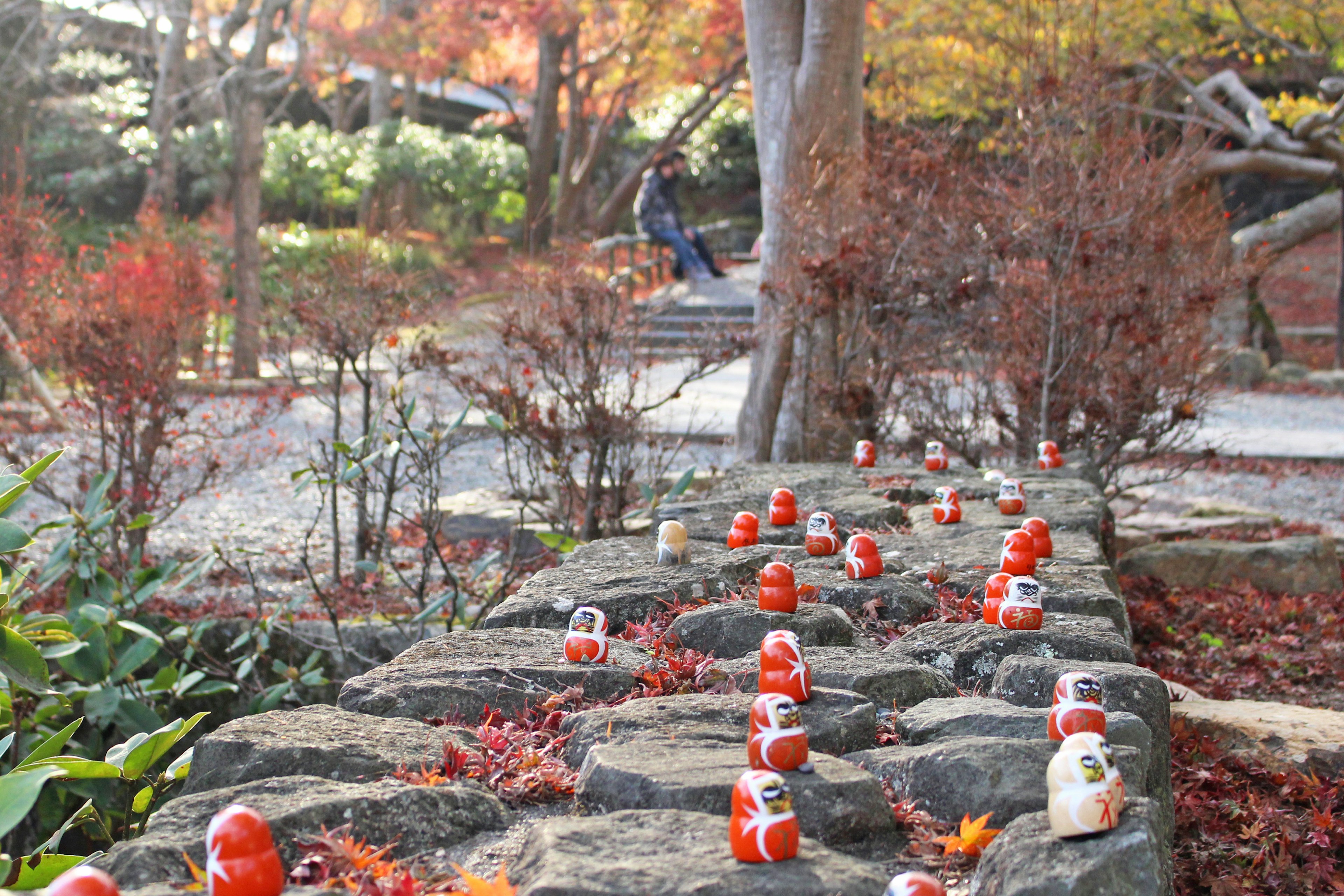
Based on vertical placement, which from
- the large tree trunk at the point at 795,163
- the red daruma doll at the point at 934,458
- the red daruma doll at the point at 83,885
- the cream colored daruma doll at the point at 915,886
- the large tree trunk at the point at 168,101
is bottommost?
the cream colored daruma doll at the point at 915,886

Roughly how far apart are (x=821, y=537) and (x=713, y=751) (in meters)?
1.46

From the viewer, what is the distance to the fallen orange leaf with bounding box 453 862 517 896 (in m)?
1.53

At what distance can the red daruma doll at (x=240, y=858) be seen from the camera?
1.48m

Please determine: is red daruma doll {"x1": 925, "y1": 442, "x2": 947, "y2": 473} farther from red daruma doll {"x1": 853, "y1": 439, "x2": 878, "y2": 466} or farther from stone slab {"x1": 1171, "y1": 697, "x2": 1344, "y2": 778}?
stone slab {"x1": 1171, "y1": 697, "x2": 1344, "y2": 778}

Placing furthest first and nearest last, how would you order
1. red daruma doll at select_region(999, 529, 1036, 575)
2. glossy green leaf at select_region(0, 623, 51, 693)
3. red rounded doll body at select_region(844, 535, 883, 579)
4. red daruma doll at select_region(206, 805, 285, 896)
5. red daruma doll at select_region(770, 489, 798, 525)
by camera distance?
1. red daruma doll at select_region(770, 489, 798, 525)
2. red rounded doll body at select_region(844, 535, 883, 579)
3. red daruma doll at select_region(999, 529, 1036, 575)
4. glossy green leaf at select_region(0, 623, 51, 693)
5. red daruma doll at select_region(206, 805, 285, 896)

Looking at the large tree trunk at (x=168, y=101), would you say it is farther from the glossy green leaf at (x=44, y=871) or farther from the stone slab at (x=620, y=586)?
the glossy green leaf at (x=44, y=871)

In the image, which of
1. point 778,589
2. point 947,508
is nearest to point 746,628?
point 778,589

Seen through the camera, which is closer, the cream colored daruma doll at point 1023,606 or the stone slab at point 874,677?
the stone slab at point 874,677

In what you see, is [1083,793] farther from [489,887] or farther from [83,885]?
[83,885]

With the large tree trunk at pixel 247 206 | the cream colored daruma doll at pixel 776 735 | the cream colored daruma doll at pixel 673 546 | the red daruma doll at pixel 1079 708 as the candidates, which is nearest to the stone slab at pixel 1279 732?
the cream colored daruma doll at pixel 673 546

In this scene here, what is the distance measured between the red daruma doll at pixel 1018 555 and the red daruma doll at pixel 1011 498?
911 millimetres

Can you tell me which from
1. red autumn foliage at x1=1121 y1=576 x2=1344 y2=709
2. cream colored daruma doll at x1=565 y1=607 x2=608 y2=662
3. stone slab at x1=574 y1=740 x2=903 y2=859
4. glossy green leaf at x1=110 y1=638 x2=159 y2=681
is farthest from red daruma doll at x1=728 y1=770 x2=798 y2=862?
red autumn foliage at x1=1121 y1=576 x2=1344 y2=709

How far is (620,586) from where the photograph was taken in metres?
3.15

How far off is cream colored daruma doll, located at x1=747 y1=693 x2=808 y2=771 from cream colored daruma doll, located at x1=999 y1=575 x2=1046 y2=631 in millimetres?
938
